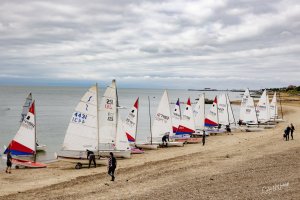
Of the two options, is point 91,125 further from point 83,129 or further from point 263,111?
point 263,111

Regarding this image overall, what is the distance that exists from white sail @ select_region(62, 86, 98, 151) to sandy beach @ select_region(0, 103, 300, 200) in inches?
70.2

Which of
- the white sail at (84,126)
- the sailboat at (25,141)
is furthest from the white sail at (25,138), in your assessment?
the white sail at (84,126)

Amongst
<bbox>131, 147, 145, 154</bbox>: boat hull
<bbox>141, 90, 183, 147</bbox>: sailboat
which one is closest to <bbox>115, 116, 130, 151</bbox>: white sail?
<bbox>131, 147, 145, 154</bbox>: boat hull

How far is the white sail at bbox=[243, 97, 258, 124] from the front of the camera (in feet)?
161

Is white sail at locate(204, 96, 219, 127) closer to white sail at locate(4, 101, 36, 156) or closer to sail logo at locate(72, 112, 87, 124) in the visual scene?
sail logo at locate(72, 112, 87, 124)

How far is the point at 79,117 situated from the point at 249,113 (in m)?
30.2

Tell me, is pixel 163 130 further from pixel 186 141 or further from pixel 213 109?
pixel 213 109

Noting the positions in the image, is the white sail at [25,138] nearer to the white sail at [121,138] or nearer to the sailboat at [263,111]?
the white sail at [121,138]

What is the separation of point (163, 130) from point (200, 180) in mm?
18169

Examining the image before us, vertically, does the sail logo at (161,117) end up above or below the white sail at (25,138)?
above

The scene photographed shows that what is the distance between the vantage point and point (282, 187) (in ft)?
52.0

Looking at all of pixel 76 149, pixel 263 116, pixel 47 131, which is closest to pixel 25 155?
A: pixel 76 149

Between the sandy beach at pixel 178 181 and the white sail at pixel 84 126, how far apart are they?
178 centimetres

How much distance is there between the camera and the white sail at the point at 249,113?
4894cm
